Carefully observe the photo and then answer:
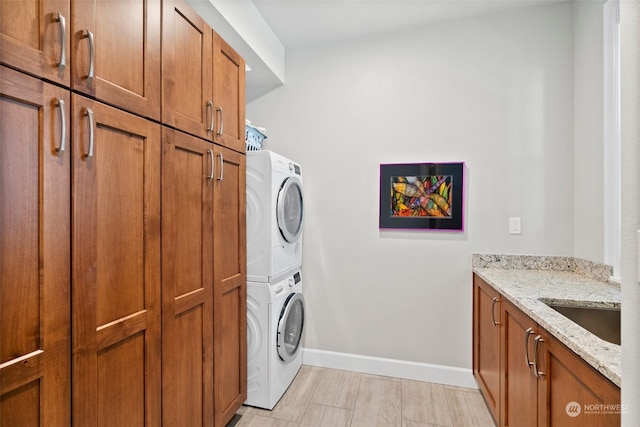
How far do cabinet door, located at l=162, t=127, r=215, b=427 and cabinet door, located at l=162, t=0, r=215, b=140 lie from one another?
0.08 meters

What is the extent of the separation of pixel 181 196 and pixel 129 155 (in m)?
0.30

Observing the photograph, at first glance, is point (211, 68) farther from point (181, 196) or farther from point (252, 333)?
point (252, 333)

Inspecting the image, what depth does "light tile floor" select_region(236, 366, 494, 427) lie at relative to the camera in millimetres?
1951

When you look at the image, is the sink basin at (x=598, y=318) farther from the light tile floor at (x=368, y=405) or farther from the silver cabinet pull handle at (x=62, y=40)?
the silver cabinet pull handle at (x=62, y=40)

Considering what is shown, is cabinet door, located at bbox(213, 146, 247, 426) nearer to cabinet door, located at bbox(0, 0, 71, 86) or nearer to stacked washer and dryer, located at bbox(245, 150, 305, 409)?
stacked washer and dryer, located at bbox(245, 150, 305, 409)

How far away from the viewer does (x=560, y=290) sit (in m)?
1.62

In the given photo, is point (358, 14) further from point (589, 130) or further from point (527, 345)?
point (527, 345)

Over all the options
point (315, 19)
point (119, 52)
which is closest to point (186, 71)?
point (119, 52)

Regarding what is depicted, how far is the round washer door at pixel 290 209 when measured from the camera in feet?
6.96

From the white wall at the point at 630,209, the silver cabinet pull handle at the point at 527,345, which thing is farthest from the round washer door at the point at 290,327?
the white wall at the point at 630,209

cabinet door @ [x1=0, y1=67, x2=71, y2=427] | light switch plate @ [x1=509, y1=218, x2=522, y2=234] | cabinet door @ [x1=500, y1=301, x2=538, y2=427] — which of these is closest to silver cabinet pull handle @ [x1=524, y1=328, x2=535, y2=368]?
cabinet door @ [x1=500, y1=301, x2=538, y2=427]

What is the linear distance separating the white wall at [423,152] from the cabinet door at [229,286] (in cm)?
91

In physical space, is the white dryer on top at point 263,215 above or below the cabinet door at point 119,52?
below

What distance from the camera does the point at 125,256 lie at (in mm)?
1097
